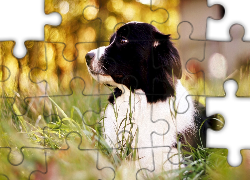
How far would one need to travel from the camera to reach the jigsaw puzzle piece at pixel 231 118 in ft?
8.52

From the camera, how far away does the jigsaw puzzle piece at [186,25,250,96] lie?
266 cm

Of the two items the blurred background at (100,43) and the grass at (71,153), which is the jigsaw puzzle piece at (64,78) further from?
the grass at (71,153)

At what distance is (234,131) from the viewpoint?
103 inches

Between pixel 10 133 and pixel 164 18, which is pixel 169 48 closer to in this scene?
pixel 164 18

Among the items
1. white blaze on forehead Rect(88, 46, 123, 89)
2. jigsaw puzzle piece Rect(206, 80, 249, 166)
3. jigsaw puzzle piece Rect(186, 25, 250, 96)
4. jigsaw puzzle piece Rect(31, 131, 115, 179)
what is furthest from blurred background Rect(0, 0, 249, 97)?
jigsaw puzzle piece Rect(31, 131, 115, 179)

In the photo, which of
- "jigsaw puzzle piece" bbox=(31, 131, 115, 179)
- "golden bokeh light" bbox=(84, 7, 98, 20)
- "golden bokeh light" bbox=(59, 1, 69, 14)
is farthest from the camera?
"golden bokeh light" bbox=(59, 1, 69, 14)

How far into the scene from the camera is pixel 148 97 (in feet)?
9.14

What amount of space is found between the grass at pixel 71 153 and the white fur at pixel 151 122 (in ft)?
0.25

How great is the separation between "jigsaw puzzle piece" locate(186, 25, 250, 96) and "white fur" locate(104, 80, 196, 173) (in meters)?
0.22

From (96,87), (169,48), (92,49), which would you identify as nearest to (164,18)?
(169,48)

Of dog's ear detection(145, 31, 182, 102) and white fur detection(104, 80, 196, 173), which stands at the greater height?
dog's ear detection(145, 31, 182, 102)

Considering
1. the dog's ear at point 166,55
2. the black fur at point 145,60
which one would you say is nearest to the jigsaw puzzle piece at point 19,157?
the black fur at point 145,60

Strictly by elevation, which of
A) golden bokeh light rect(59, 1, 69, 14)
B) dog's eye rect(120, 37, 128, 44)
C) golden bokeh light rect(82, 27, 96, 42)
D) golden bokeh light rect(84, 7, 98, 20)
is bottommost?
dog's eye rect(120, 37, 128, 44)

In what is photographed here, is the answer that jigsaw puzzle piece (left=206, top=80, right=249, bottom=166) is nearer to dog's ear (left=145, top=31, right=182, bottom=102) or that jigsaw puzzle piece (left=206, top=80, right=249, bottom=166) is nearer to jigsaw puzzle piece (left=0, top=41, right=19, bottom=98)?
dog's ear (left=145, top=31, right=182, bottom=102)
